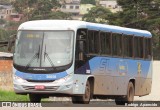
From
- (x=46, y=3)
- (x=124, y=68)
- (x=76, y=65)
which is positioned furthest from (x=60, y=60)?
(x=46, y=3)

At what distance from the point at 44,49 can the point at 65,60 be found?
33.1 inches

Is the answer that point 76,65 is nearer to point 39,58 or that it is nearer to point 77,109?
point 39,58

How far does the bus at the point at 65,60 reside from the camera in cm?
2384

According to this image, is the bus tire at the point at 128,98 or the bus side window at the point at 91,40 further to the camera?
the bus tire at the point at 128,98

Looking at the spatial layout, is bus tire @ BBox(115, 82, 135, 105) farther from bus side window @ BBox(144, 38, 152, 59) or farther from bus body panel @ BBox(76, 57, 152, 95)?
bus side window @ BBox(144, 38, 152, 59)

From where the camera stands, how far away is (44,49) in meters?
24.2

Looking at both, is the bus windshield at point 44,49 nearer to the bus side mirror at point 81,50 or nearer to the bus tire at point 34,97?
the bus side mirror at point 81,50

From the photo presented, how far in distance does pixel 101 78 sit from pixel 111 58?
3.63ft

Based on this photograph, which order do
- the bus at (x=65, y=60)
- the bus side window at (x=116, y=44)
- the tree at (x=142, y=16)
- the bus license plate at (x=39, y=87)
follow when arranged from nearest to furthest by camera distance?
the bus license plate at (x=39, y=87), the bus at (x=65, y=60), the bus side window at (x=116, y=44), the tree at (x=142, y=16)

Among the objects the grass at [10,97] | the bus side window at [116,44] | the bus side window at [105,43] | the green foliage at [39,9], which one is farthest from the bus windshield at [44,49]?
the green foliage at [39,9]

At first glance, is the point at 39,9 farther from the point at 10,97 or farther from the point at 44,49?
the point at 44,49

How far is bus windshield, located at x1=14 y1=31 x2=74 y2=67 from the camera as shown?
24000 millimetres

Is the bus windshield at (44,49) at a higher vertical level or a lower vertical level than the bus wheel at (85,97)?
higher

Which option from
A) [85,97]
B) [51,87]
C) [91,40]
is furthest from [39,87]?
[91,40]
